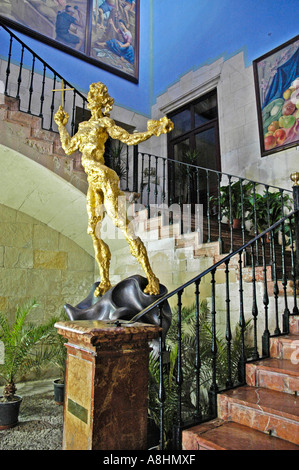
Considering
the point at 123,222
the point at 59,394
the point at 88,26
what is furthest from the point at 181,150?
the point at 59,394

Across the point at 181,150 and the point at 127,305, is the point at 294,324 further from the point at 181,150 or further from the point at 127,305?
the point at 181,150

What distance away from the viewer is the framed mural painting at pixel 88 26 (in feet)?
21.0

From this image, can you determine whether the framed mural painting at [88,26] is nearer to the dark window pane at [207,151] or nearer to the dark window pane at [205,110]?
the dark window pane at [205,110]

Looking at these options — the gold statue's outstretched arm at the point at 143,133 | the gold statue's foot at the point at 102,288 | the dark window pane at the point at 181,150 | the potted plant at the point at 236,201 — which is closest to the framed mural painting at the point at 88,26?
the dark window pane at the point at 181,150

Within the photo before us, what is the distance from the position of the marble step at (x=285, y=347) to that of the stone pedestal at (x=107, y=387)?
1230mm

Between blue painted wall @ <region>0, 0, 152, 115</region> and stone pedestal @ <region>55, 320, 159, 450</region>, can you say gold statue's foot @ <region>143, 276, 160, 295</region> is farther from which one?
blue painted wall @ <region>0, 0, 152, 115</region>

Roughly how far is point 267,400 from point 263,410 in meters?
0.14

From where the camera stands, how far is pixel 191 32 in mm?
7766

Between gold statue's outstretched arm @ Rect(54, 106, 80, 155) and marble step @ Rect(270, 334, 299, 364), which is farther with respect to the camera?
gold statue's outstretched arm @ Rect(54, 106, 80, 155)

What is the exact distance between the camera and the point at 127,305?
288cm

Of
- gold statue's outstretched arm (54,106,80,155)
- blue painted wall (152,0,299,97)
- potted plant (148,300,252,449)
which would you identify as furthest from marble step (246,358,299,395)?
blue painted wall (152,0,299,97)

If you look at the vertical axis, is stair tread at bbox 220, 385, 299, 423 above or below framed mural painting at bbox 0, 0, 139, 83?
below

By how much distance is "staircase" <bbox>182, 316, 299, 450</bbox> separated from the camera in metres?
1.76
